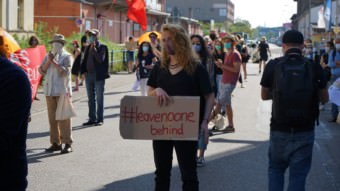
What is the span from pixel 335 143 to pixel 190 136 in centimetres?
612

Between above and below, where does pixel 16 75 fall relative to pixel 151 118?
above

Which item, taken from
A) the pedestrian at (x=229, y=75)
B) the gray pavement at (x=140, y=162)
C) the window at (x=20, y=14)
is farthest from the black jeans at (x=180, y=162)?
the window at (x=20, y=14)

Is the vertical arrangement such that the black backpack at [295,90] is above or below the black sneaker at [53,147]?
above

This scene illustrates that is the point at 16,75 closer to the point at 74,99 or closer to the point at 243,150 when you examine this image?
the point at 243,150

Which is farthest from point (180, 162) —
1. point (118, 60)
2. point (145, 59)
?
point (118, 60)

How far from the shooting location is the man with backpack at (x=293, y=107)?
518 cm

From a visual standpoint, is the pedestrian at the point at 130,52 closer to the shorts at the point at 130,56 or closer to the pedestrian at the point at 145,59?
the shorts at the point at 130,56

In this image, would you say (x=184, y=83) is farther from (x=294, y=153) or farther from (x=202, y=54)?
(x=202, y=54)

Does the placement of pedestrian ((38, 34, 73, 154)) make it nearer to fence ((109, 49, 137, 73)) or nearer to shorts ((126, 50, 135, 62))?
fence ((109, 49, 137, 73))

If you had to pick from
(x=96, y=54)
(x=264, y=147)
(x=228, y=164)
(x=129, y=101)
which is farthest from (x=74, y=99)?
(x=129, y=101)

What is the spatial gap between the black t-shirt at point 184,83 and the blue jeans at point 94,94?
7.11 metres

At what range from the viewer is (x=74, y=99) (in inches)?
701

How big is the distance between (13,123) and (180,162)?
250 centimetres

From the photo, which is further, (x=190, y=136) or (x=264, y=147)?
(x=264, y=147)
